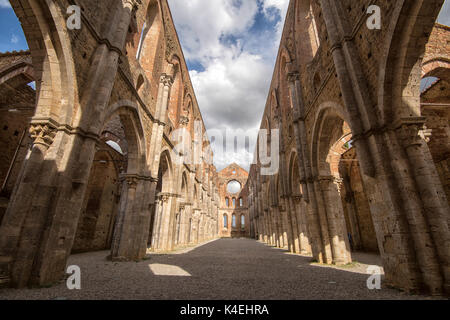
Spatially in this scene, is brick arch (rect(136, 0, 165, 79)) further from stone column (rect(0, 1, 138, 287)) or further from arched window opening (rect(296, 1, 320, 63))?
arched window opening (rect(296, 1, 320, 63))

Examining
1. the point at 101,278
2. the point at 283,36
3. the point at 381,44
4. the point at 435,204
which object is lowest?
the point at 101,278

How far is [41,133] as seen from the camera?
4.61 meters

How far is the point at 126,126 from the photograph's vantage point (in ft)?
29.9

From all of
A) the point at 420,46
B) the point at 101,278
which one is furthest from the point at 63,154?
the point at 420,46

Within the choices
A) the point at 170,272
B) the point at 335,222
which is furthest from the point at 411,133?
the point at 170,272

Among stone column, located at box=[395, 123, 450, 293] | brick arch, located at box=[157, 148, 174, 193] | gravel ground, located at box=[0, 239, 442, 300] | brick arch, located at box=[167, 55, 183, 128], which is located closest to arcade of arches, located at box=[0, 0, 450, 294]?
stone column, located at box=[395, 123, 450, 293]

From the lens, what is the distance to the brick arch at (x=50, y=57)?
15.5 ft

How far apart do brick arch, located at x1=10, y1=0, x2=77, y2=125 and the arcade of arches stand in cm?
3

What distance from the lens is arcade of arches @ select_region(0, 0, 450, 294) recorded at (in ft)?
13.1

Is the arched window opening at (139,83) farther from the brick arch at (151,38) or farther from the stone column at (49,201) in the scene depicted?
the stone column at (49,201)

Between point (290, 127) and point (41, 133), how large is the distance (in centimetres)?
1207

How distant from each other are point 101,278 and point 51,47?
613 centimetres

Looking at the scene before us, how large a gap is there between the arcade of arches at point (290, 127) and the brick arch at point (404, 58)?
2cm
